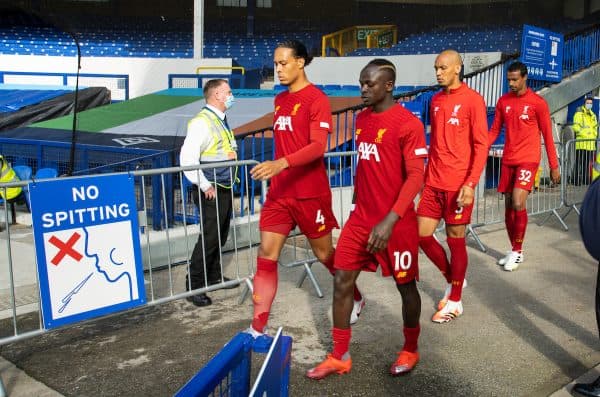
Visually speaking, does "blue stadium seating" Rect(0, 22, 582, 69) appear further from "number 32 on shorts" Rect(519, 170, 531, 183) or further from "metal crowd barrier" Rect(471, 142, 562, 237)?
"number 32 on shorts" Rect(519, 170, 531, 183)

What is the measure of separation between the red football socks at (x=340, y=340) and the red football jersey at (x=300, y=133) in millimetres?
946

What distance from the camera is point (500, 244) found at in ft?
26.6

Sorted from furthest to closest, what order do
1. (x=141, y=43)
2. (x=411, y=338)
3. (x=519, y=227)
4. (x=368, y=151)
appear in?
(x=141, y=43), (x=519, y=227), (x=411, y=338), (x=368, y=151)

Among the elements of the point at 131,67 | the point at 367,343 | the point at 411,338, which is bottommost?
the point at 367,343

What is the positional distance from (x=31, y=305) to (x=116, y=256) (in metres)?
1.51

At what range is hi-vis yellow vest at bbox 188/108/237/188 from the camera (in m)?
5.74

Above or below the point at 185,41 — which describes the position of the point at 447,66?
below

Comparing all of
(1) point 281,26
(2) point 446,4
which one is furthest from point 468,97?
(1) point 281,26

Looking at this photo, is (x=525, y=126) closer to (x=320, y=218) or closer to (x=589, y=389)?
(x=320, y=218)

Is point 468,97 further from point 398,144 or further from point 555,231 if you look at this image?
point 555,231

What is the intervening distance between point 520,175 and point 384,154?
326cm

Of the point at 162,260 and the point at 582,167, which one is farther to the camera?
the point at 582,167

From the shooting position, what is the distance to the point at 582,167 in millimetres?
11383

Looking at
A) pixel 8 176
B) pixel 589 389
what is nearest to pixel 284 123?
pixel 589 389
